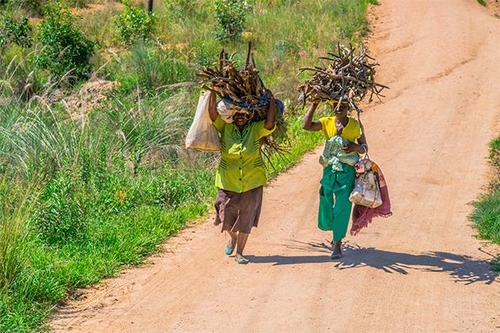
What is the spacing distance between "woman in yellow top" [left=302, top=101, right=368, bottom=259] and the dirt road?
1.23 ft

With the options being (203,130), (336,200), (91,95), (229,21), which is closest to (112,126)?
(91,95)

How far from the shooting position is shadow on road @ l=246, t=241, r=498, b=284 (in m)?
7.64

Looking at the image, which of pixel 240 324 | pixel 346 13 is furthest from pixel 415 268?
pixel 346 13

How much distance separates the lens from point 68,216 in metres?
8.27

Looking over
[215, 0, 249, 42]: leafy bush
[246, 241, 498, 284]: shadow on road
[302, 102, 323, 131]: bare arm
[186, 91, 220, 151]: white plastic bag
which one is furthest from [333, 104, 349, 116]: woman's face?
[215, 0, 249, 42]: leafy bush

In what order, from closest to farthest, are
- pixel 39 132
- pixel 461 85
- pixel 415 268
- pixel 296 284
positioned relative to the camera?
pixel 296 284 → pixel 415 268 → pixel 39 132 → pixel 461 85

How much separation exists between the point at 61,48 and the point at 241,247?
11994mm

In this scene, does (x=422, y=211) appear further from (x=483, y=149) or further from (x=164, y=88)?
(x=164, y=88)

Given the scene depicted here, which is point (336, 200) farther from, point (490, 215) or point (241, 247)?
point (490, 215)

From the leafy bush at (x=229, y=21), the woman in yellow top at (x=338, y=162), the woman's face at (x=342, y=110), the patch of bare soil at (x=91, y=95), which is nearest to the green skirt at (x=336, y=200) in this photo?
the woman in yellow top at (x=338, y=162)

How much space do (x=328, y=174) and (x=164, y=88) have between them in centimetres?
883

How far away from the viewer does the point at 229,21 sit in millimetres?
20266

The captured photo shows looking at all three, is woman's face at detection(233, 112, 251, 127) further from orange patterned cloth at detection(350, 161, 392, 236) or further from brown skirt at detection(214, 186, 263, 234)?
orange patterned cloth at detection(350, 161, 392, 236)

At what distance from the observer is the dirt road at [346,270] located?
6.54 metres
